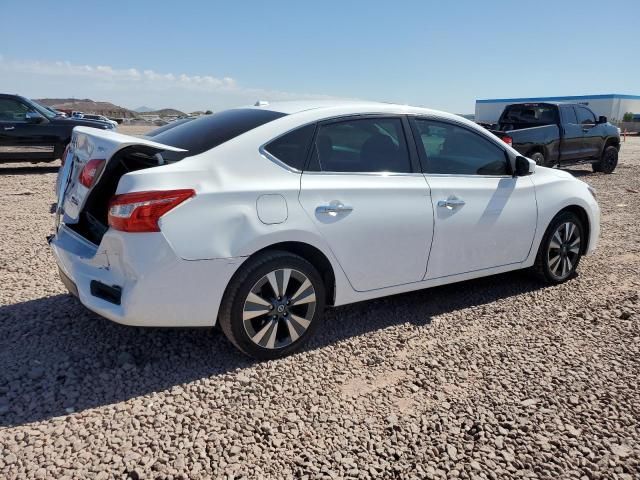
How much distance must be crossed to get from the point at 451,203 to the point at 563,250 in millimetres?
1642

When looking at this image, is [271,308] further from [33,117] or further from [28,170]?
[28,170]

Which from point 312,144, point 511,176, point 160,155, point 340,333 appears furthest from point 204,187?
point 511,176

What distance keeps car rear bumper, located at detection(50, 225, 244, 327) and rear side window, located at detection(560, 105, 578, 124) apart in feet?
38.5

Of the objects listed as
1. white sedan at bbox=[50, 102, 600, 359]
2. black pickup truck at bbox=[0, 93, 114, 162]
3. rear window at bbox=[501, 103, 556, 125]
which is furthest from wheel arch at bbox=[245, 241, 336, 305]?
rear window at bbox=[501, 103, 556, 125]

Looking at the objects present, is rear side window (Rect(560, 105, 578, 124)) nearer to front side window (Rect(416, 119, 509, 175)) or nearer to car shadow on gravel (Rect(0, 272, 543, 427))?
front side window (Rect(416, 119, 509, 175))

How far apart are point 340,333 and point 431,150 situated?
156 cm

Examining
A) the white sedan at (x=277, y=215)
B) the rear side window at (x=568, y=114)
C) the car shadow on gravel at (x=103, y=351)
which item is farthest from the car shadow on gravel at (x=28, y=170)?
the rear side window at (x=568, y=114)

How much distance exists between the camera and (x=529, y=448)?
2.72 metres

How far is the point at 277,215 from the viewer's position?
332 cm

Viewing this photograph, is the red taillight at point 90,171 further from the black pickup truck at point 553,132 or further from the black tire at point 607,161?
the black tire at point 607,161

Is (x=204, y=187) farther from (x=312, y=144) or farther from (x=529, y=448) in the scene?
(x=529, y=448)

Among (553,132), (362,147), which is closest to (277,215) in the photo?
(362,147)

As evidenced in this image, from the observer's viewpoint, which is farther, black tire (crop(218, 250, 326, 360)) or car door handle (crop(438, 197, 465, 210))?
car door handle (crop(438, 197, 465, 210))

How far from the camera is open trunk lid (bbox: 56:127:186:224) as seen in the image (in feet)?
10.6
